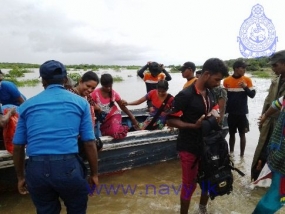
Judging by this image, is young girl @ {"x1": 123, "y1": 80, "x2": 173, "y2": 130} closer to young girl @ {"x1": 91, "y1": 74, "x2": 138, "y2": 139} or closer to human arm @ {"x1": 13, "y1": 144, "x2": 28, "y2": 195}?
young girl @ {"x1": 91, "y1": 74, "x2": 138, "y2": 139}

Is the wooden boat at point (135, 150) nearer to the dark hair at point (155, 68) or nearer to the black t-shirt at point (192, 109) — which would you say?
the black t-shirt at point (192, 109)

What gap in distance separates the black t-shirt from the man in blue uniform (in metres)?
1.05

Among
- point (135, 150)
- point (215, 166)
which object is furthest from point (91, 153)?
point (135, 150)

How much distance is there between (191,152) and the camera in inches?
115

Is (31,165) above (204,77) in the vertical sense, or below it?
below

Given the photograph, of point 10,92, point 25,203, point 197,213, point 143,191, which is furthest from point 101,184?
point 10,92

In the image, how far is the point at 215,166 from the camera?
280cm

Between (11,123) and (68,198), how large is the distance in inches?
68.1

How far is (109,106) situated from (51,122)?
248cm

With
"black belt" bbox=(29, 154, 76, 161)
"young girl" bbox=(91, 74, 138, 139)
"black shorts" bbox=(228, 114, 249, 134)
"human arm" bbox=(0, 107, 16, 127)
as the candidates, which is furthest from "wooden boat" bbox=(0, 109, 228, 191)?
"black belt" bbox=(29, 154, 76, 161)

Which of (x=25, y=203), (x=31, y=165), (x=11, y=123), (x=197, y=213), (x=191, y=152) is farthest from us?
(x=25, y=203)

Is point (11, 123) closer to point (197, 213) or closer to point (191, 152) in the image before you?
point (191, 152)

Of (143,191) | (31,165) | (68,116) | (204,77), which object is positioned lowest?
(143,191)

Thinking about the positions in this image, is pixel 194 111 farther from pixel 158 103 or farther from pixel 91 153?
pixel 158 103
